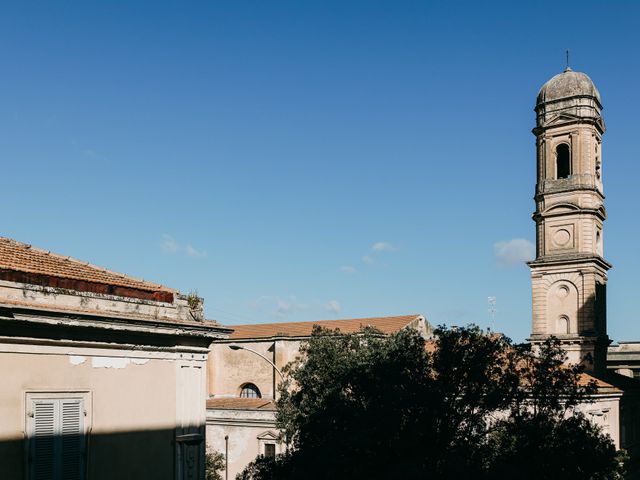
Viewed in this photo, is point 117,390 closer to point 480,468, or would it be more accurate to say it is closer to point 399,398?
point 399,398

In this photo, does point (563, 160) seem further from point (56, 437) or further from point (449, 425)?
point (56, 437)

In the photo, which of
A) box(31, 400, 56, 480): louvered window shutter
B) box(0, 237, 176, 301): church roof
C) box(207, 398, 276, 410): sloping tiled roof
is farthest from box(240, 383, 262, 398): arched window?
box(31, 400, 56, 480): louvered window shutter

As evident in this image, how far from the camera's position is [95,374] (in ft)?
40.0

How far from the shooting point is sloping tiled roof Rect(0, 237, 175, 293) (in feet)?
39.4

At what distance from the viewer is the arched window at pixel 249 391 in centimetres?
4147

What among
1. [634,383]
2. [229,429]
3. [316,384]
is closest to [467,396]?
[316,384]

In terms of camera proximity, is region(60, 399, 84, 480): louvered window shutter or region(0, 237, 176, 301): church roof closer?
region(60, 399, 84, 480): louvered window shutter

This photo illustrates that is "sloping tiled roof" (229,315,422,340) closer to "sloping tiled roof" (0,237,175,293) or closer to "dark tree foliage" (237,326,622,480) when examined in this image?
"dark tree foliage" (237,326,622,480)

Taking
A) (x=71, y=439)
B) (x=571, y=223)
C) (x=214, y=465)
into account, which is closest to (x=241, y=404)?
(x=214, y=465)

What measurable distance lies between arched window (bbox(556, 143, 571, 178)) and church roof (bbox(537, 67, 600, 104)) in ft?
9.12

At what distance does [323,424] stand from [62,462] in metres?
7.05

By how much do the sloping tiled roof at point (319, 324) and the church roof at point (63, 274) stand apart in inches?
989

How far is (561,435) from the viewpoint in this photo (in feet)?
53.1

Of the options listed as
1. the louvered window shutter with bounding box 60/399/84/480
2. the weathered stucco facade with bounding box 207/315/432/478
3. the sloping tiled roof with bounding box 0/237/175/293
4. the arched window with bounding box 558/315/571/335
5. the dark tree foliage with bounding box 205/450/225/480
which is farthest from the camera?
the arched window with bounding box 558/315/571/335
